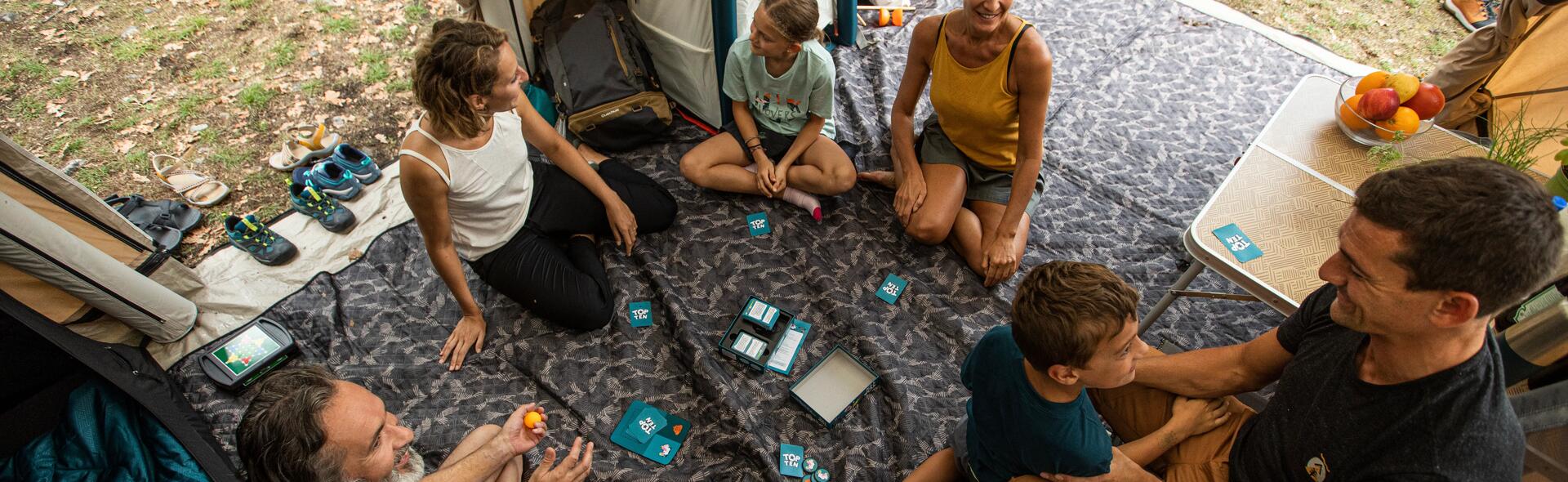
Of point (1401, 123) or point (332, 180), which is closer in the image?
point (1401, 123)

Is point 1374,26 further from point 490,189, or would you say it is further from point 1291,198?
point 490,189

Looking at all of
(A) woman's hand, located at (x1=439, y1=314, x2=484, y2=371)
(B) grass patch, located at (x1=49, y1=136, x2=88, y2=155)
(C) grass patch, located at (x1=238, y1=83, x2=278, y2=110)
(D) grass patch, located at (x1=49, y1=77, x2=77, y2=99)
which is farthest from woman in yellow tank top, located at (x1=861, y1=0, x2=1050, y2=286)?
(D) grass patch, located at (x1=49, y1=77, x2=77, y2=99)

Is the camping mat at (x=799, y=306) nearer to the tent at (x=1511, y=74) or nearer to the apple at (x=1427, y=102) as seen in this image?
the tent at (x=1511, y=74)

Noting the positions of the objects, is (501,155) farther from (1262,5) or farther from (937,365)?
(1262,5)

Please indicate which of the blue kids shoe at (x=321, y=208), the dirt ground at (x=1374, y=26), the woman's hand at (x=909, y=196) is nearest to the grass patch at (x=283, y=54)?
the blue kids shoe at (x=321, y=208)

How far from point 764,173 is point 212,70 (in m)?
3.31

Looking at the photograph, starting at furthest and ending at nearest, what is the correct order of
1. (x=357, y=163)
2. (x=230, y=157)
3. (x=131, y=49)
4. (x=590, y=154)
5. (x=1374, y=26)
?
(x=1374, y=26) < (x=131, y=49) < (x=230, y=157) < (x=590, y=154) < (x=357, y=163)

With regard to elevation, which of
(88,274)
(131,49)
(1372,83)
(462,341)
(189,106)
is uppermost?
(1372,83)

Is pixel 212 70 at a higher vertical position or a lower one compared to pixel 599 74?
lower

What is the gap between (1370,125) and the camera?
8.29ft

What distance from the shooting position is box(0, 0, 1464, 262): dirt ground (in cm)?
370

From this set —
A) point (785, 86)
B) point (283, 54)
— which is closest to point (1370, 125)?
point (785, 86)

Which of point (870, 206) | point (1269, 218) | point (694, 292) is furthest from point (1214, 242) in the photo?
point (694, 292)

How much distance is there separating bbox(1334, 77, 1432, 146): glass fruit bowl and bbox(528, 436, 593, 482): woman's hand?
9.23 ft
